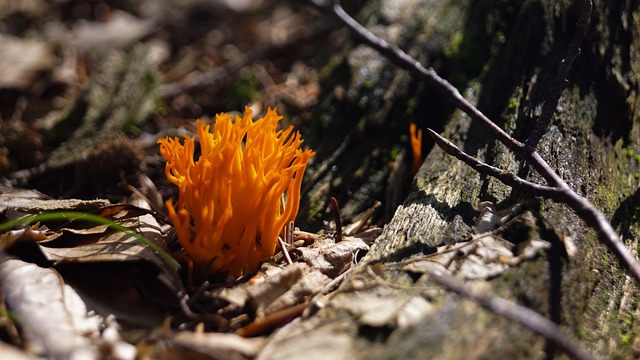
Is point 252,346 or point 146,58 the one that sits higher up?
point 146,58

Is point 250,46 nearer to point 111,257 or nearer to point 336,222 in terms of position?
point 336,222

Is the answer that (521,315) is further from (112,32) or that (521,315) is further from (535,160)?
(112,32)

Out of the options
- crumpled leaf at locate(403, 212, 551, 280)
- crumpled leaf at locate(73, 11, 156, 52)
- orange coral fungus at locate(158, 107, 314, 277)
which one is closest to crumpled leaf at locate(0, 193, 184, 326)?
orange coral fungus at locate(158, 107, 314, 277)

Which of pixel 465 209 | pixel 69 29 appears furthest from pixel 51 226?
pixel 69 29

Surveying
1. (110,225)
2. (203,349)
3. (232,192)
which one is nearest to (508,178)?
(232,192)

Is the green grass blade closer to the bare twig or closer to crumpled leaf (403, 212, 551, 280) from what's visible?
crumpled leaf (403, 212, 551, 280)

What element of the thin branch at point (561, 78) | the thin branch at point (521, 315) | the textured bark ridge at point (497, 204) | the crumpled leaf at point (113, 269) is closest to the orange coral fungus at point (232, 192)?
the crumpled leaf at point (113, 269)
